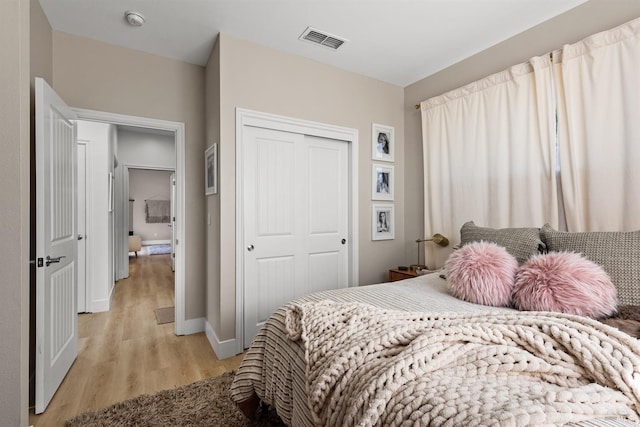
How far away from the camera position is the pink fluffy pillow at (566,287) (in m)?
1.31

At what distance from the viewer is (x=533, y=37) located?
233 centimetres

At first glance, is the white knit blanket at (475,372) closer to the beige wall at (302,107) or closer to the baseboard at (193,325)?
the beige wall at (302,107)

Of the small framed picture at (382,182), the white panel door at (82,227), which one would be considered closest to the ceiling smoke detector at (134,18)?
the white panel door at (82,227)

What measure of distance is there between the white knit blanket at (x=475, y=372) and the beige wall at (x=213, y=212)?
174 cm

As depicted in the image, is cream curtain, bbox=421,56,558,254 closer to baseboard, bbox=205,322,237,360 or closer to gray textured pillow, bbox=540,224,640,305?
gray textured pillow, bbox=540,224,640,305

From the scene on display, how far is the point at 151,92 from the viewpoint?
279cm

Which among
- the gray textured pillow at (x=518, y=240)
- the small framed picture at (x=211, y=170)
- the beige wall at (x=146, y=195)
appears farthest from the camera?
the beige wall at (x=146, y=195)

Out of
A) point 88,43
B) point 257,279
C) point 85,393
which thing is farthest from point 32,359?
point 88,43

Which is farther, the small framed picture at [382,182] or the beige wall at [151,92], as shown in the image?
the small framed picture at [382,182]

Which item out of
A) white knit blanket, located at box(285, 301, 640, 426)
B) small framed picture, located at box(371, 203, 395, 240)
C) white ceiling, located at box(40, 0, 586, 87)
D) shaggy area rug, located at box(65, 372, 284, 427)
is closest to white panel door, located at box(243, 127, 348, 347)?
small framed picture, located at box(371, 203, 395, 240)

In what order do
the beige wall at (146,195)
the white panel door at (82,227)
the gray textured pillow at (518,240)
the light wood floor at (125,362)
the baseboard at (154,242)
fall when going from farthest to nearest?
the baseboard at (154,242) < the beige wall at (146,195) < the white panel door at (82,227) < the light wood floor at (125,362) < the gray textured pillow at (518,240)

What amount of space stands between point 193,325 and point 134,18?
2.68 m

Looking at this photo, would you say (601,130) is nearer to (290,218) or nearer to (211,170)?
(290,218)

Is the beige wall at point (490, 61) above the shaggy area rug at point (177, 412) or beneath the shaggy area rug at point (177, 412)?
above
